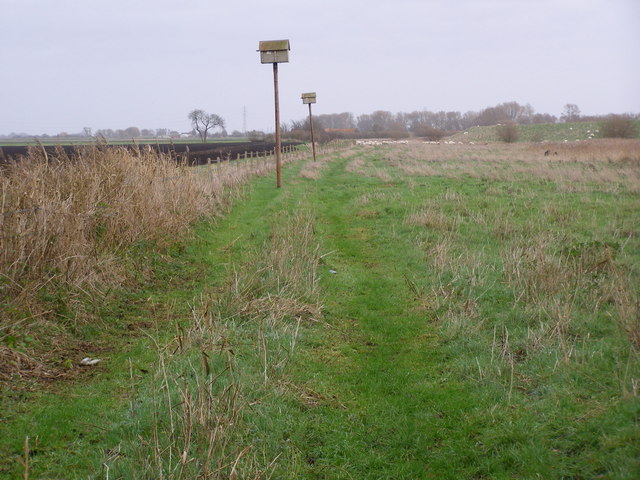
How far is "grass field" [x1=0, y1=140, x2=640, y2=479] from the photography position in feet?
11.9

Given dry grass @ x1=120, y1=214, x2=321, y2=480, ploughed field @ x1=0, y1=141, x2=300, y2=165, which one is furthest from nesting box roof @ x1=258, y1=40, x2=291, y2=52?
dry grass @ x1=120, y1=214, x2=321, y2=480

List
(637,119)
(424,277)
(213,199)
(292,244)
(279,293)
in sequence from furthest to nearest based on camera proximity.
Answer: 1. (637,119)
2. (213,199)
3. (292,244)
4. (424,277)
5. (279,293)

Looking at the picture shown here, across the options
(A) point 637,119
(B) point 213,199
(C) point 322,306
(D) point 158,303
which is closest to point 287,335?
(C) point 322,306

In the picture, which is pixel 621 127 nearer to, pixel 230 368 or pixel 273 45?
pixel 273 45

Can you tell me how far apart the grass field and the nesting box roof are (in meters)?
9.99

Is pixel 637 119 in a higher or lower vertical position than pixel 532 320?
higher

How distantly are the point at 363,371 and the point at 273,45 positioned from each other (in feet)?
50.4

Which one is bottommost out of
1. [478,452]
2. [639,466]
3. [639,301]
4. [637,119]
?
[478,452]

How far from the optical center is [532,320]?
6.05 metres

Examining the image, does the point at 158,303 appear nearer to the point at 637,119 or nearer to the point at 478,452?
the point at 478,452

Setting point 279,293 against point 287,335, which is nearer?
point 287,335

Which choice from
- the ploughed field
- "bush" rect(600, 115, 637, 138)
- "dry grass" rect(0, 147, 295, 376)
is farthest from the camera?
"bush" rect(600, 115, 637, 138)

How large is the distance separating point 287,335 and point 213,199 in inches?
337

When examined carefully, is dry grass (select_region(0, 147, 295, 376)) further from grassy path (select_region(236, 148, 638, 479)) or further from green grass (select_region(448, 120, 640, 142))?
green grass (select_region(448, 120, 640, 142))
